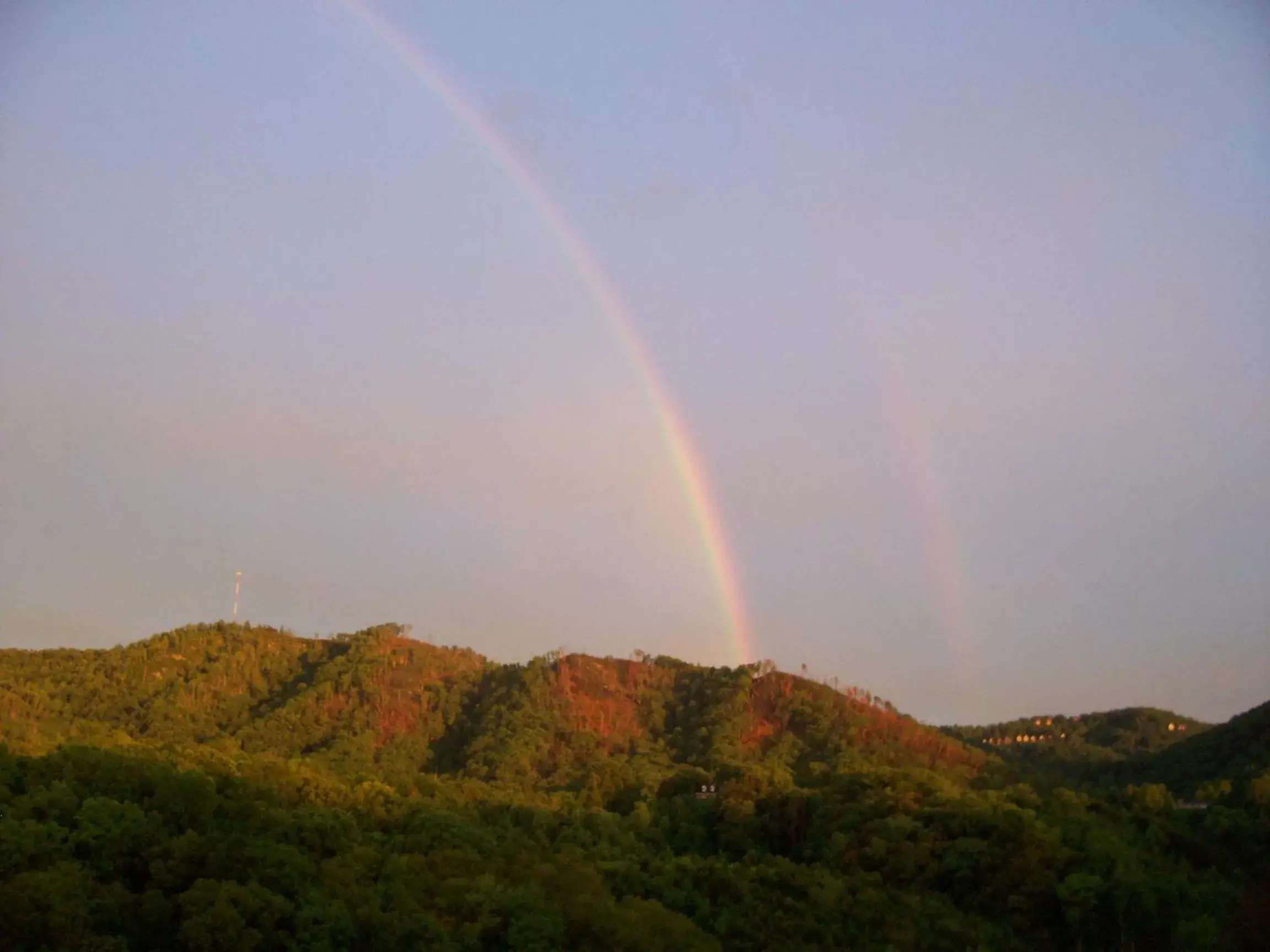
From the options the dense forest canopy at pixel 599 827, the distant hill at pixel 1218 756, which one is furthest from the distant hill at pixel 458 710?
the distant hill at pixel 1218 756

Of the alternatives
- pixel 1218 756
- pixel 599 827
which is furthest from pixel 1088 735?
pixel 599 827

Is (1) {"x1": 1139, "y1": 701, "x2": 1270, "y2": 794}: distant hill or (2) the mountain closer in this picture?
(1) {"x1": 1139, "y1": 701, "x2": 1270, "y2": 794}: distant hill

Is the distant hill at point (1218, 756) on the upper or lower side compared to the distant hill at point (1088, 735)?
lower

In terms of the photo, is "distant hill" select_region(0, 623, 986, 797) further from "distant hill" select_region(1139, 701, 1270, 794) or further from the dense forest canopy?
"distant hill" select_region(1139, 701, 1270, 794)

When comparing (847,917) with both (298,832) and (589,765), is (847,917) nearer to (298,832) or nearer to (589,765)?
(298,832)

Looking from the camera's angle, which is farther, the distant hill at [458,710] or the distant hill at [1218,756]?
the distant hill at [458,710]

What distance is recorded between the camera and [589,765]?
2613 inches

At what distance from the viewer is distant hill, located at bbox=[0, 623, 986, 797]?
6662 centimetres

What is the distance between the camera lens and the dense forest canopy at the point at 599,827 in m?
33.2

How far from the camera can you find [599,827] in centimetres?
4634

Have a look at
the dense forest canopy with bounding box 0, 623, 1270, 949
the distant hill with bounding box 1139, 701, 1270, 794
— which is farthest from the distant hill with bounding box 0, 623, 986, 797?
the distant hill with bounding box 1139, 701, 1270, 794

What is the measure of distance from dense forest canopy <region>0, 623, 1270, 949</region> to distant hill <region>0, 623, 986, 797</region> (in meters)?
0.23

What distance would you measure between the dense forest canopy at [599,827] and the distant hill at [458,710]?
230 mm

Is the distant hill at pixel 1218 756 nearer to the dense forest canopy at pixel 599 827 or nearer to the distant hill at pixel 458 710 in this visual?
the dense forest canopy at pixel 599 827
